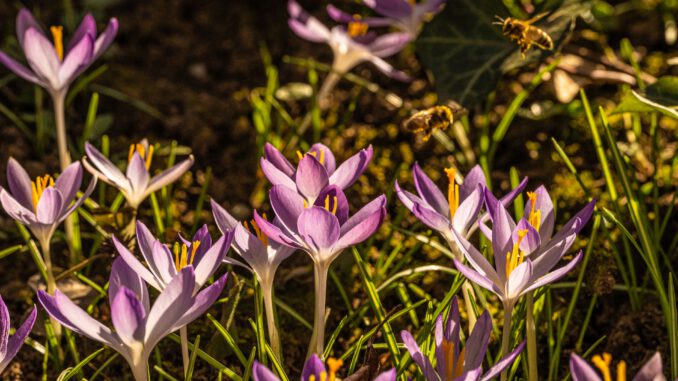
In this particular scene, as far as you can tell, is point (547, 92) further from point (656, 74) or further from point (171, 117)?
point (171, 117)

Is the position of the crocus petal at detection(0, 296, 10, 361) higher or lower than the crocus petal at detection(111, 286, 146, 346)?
lower

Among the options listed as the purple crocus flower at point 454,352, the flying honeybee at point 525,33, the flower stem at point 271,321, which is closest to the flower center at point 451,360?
the purple crocus flower at point 454,352

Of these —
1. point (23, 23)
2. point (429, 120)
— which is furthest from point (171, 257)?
point (23, 23)

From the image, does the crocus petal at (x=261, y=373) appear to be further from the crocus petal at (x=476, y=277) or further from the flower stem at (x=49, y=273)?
the flower stem at (x=49, y=273)

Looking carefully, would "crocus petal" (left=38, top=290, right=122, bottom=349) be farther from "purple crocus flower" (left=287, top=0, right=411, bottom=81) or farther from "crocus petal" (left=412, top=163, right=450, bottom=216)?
"purple crocus flower" (left=287, top=0, right=411, bottom=81)

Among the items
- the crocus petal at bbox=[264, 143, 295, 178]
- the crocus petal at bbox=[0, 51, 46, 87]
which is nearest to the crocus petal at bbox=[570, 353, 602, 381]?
the crocus petal at bbox=[264, 143, 295, 178]

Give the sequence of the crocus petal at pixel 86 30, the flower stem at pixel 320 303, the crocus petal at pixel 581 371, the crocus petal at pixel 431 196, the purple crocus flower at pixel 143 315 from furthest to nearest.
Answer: the crocus petal at pixel 86 30, the crocus petal at pixel 431 196, the flower stem at pixel 320 303, the purple crocus flower at pixel 143 315, the crocus petal at pixel 581 371
